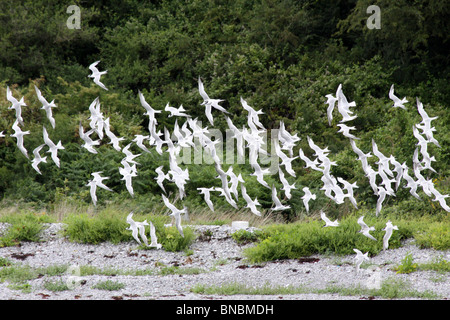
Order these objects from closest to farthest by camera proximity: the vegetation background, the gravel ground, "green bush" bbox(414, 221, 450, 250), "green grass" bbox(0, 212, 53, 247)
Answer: the gravel ground < "green bush" bbox(414, 221, 450, 250) < "green grass" bbox(0, 212, 53, 247) < the vegetation background

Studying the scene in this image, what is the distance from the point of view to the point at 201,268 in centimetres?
866

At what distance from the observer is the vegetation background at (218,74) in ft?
42.7

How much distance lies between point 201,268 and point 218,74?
10.7 m

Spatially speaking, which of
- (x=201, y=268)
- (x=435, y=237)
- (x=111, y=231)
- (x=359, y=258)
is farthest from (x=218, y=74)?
(x=359, y=258)

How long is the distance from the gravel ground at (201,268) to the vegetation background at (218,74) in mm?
2317

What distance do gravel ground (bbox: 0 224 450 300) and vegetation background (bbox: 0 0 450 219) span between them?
232cm

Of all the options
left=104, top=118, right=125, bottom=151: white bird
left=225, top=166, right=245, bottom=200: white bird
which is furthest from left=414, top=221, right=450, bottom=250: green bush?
left=104, top=118, right=125, bottom=151: white bird

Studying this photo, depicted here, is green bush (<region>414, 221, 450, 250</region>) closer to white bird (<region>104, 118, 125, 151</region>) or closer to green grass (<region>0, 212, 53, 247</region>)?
white bird (<region>104, 118, 125, 151</region>)

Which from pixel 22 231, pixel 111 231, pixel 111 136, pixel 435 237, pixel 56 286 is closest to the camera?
pixel 56 286

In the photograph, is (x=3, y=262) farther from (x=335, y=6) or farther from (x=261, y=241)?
(x=335, y=6)

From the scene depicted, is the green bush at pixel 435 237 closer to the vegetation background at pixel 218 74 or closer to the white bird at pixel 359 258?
the white bird at pixel 359 258

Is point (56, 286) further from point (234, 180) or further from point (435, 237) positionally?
point (435, 237)

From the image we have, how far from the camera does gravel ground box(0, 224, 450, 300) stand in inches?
289

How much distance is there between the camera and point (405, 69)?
58.1 feet
